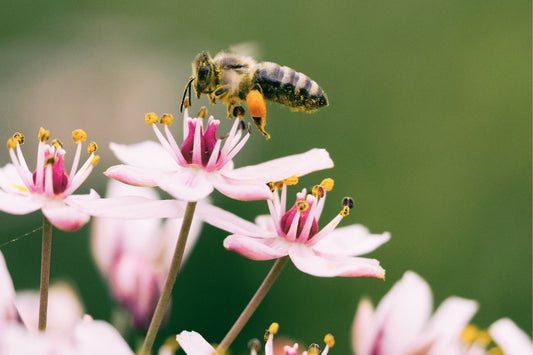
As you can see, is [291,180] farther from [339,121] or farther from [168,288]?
[339,121]

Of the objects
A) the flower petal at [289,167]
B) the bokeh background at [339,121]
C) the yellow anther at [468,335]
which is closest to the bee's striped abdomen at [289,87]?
the flower petal at [289,167]

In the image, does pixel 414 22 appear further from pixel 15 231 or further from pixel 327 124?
pixel 15 231

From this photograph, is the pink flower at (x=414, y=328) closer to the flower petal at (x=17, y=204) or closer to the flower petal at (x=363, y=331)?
the flower petal at (x=363, y=331)

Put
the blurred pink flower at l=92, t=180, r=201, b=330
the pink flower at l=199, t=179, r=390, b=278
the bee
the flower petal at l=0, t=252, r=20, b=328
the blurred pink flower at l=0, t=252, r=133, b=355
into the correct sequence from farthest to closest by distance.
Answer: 1. the blurred pink flower at l=92, t=180, r=201, b=330
2. the bee
3. the pink flower at l=199, t=179, r=390, b=278
4. the flower petal at l=0, t=252, r=20, b=328
5. the blurred pink flower at l=0, t=252, r=133, b=355

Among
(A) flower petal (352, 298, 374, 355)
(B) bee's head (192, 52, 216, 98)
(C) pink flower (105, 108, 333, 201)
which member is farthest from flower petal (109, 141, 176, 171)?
(A) flower petal (352, 298, 374, 355)

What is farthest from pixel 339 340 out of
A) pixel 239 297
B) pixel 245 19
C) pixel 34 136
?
pixel 245 19

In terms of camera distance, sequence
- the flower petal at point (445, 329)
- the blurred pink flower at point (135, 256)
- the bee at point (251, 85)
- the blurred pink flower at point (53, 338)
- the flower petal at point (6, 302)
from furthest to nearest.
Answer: the blurred pink flower at point (135, 256)
the bee at point (251, 85)
the flower petal at point (445, 329)
the flower petal at point (6, 302)
the blurred pink flower at point (53, 338)

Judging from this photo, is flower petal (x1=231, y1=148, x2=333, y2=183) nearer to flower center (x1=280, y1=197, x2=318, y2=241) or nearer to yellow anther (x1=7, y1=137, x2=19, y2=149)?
flower center (x1=280, y1=197, x2=318, y2=241)
